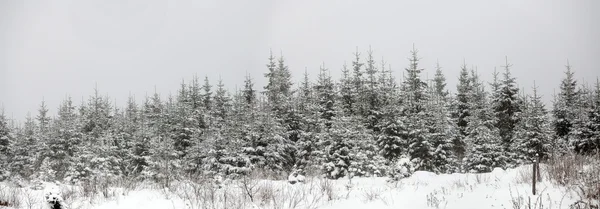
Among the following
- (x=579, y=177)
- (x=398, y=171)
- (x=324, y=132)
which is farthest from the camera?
(x=324, y=132)

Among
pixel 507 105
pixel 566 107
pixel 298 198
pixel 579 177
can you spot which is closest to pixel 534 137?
pixel 507 105

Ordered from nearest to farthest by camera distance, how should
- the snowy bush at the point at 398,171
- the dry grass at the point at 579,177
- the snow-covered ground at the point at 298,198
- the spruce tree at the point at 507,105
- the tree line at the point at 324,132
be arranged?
1. the dry grass at the point at 579,177
2. the snow-covered ground at the point at 298,198
3. the snowy bush at the point at 398,171
4. the tree line at the point at 324,132
5. the spruce tree at the point at 507,105

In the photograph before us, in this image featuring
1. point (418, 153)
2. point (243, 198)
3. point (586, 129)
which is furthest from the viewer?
point (586, 129)

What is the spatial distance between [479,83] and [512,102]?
703 centimetres

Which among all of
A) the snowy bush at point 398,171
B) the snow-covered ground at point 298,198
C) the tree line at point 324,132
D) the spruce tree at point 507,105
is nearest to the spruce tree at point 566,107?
the tree line at point 324,132

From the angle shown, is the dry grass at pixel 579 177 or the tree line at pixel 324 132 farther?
the tree line at pixel 324 132

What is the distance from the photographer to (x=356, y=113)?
26297 mm

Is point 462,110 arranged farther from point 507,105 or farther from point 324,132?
point 324,132

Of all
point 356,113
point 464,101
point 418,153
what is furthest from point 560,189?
point 464,101

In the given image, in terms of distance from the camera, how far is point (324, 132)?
19859mm

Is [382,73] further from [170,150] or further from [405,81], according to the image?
[170,150]

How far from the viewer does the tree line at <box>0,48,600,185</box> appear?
69.2 ft

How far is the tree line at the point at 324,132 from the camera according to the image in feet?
69.2

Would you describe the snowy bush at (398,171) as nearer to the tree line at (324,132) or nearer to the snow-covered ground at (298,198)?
the tree line at (324,132)
